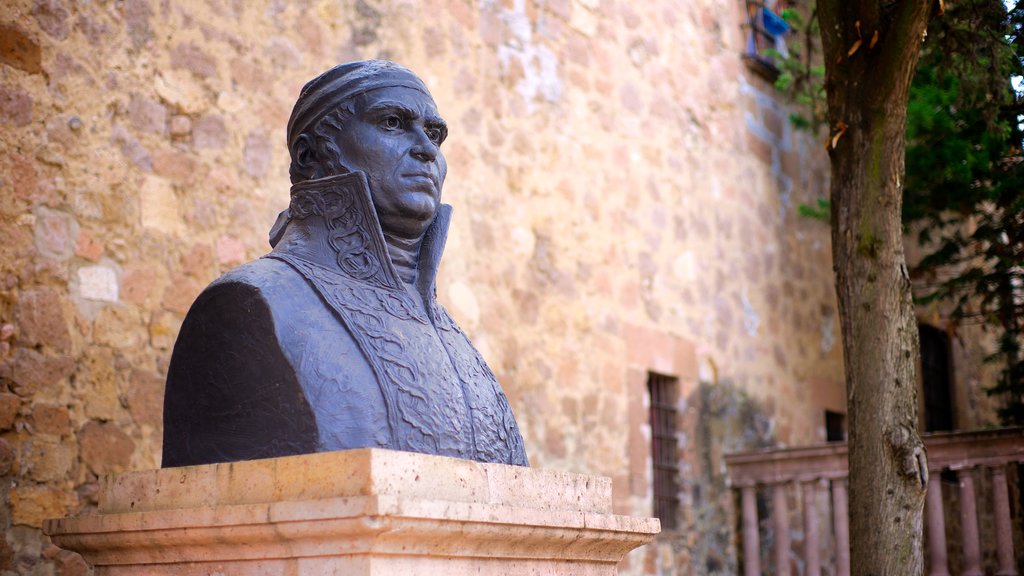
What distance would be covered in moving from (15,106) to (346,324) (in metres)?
2.52

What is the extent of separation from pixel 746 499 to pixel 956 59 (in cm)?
363

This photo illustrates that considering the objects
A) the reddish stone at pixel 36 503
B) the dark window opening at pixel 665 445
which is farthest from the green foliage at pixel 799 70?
the reddish stone at pixel 36 503

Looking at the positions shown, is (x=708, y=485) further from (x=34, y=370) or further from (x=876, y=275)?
(x=34, y=370)

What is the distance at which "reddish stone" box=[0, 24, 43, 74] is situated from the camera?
478 cm

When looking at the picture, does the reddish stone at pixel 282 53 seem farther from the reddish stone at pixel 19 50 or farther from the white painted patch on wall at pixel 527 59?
the white painted patch on wall at pixel 527 59

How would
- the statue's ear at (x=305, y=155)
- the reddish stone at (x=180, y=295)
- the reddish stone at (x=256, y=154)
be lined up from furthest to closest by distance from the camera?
the reddish stone at (x=256, y=154) → the reddish stone at (x=180, y=295) → the statue's ear at (x=305, y=155)

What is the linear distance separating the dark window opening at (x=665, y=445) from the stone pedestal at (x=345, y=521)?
19.0 ft

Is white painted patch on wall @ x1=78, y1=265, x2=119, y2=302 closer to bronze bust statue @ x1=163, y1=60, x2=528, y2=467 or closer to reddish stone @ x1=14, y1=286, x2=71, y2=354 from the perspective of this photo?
reddish stone @ x1=14, y1=286, x2=71, y2=354

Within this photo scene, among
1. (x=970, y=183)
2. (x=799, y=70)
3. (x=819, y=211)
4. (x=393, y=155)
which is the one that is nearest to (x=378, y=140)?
(x=393, y=155)

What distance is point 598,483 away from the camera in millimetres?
3141

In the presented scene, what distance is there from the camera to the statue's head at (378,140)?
124 inches

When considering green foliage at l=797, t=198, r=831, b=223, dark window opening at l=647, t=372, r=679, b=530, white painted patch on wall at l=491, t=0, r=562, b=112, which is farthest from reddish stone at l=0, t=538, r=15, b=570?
green foliage at l=797, t=198, r=831, b=223

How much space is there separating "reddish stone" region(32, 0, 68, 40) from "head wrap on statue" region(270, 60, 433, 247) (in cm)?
215

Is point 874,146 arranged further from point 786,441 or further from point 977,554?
point 786,441
